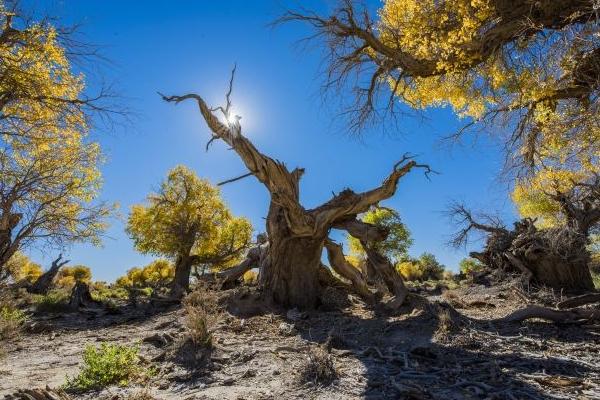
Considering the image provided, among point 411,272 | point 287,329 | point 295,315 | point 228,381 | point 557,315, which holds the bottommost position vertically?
point 228,381

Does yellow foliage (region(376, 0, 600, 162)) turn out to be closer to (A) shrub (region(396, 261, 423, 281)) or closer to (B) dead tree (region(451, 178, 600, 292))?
(B) dead tree (region(451, 178, 600, 292))

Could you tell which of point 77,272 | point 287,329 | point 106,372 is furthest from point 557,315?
point 77,272

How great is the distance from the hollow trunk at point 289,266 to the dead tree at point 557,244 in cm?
716

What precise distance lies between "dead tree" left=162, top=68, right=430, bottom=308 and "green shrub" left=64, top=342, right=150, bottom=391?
16.4 ft

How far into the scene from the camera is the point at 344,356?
18.2 feet

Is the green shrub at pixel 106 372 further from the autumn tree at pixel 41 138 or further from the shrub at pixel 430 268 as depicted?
the shrub at pixel 430 268

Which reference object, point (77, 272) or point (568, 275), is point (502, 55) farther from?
point (77, 272)

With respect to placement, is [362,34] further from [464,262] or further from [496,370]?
[464,262]

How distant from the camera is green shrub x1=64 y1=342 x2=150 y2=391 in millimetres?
4664

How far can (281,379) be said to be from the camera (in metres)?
4.68

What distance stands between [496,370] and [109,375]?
4550 millimetres

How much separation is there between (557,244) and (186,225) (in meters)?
20.5

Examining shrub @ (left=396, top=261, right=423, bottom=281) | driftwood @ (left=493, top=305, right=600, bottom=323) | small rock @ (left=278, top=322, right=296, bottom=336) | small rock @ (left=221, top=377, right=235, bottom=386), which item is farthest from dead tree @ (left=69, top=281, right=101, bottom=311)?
shrub @ (left=396, top=261, right=423, bottom=281)

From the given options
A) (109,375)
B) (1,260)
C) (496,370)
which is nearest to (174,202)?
(1,260)
